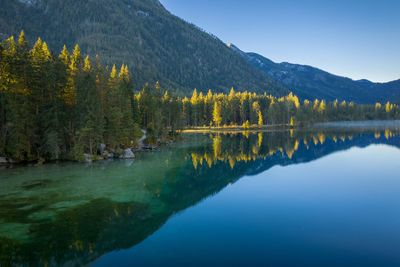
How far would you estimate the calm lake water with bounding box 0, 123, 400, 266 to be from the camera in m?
14.1

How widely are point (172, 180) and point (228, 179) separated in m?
7.78

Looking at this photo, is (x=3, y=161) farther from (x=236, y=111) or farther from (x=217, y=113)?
(x=236, y=111)

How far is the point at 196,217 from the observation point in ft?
68.3

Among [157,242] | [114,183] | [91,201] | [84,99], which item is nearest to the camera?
[157,242]

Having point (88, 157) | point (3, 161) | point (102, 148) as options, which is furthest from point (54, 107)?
point (102, 148)

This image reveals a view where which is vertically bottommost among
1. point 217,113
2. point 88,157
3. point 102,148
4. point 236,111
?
point 88,157

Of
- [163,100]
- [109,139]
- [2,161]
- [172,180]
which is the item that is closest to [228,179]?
[172,180]

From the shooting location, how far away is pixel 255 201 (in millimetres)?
25109

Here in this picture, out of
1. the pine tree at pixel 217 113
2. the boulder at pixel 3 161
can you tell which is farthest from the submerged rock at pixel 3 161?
the pine tree at pixel 217 113

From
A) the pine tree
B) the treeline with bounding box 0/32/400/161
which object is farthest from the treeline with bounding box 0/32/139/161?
the pine tree

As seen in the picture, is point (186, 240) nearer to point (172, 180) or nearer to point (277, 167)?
point (172, 180)

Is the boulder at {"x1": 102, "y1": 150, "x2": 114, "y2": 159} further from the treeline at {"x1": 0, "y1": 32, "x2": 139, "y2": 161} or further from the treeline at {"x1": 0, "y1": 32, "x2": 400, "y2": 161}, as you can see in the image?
the treeline at {"x1": 0, "y1": 32, "x2": 139, "y2": 161}

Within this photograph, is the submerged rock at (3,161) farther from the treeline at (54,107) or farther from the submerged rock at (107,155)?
the submerged rock at (107,155)

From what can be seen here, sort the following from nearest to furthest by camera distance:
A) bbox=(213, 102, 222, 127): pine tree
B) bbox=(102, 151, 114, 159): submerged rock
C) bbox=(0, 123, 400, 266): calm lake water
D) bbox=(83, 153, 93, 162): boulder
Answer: bbox=(0, 123, 400, 266): calm lake water → bbox=(83, 153, 93, 162): boulder → bbox=(102, 151, 114, 159): submerged rock → bbox=(213, 102, 222, 127): pine tree
